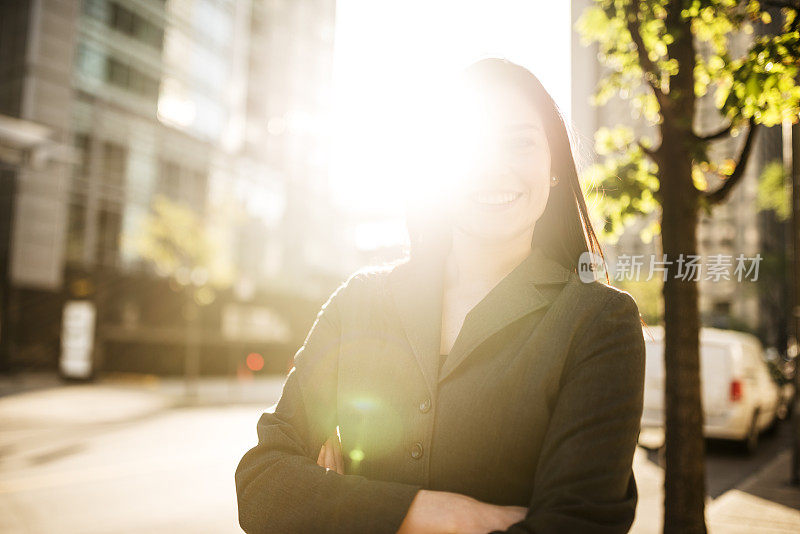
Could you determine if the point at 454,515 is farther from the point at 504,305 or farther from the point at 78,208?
the point at 78,208

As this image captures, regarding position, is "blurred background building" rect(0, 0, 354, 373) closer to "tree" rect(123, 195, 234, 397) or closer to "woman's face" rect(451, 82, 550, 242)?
"tree" rect(123, 195, 234, 397)

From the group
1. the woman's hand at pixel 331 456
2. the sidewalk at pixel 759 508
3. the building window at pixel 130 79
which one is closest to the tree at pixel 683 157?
the sidewalk at pixel 759 508

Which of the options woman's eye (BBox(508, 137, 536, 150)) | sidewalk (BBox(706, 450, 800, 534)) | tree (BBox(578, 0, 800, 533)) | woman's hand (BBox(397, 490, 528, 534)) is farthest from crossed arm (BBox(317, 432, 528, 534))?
sidewalk (BBox(706, 450, 800, 534))

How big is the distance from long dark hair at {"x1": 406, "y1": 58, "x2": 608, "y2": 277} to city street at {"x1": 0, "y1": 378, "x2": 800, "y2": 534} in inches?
199

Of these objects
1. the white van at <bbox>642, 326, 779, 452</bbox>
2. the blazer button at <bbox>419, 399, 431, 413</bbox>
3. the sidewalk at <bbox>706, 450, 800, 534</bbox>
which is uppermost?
the blazer button at <bbox>419, 399, 431, 413</bbox>

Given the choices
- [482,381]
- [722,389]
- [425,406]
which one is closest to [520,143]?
[482,381]

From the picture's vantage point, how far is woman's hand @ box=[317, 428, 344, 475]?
1.80 m

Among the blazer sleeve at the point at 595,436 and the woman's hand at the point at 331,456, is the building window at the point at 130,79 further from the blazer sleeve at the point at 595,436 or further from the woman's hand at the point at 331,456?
the blazer sleeve at the point at 595,436

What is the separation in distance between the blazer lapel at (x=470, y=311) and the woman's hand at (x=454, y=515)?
0.90ft

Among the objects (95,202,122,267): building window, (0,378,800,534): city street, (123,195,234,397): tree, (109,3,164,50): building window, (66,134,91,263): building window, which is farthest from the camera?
(109,3,164,50): building window

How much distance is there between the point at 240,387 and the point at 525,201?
23.1 metres

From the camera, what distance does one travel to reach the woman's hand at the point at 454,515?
4.81ft

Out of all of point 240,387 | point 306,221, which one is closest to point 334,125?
point 306,221

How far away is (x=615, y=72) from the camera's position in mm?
5273
